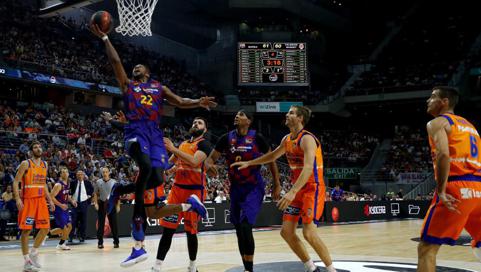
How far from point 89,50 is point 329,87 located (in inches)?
732

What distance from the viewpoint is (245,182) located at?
6.80 metres

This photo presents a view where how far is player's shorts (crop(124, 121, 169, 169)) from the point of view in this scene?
18.6ft

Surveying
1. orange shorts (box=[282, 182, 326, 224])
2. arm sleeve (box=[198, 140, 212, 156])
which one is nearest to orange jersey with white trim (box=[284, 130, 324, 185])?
orange shorts (box=[282, 182, 326, 224])

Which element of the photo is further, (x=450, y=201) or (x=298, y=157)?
(x=298, y=157)

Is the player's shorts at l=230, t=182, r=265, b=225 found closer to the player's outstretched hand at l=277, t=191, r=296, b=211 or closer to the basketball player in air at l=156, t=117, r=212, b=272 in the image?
the basketball player in air at l=156, t=117, r=212, b=272

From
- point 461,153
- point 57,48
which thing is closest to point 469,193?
point 461,153

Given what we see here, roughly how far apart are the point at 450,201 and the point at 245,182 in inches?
118

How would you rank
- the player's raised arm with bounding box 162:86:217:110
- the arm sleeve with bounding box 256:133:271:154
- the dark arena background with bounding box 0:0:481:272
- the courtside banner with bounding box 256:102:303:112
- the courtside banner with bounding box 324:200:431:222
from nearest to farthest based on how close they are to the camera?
the player's raised arm with bounding box 162:86:217:110 → the arm sleeve with bounding box 256:133:271:154 → the dark arena background with bounding box 0:0:481:272 → the courtside banner with bounding box 324:200:431:222 → the courtside banner with bounding box 256:102:303:112

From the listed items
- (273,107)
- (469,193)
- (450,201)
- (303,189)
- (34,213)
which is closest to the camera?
(450,201)

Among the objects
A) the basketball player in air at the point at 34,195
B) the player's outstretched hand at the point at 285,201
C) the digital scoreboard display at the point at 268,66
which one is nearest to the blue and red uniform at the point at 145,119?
the player's outstretched hand at the point at 285,201

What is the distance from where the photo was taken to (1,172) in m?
15.6

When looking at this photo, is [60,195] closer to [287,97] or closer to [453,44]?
[287,97]

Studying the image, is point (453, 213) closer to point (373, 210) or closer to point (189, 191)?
point (189, 191)

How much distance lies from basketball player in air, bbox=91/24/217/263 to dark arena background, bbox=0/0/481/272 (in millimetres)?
3567
